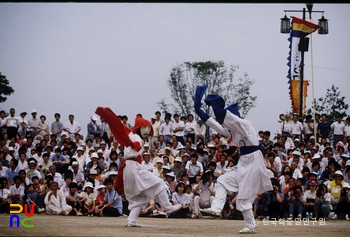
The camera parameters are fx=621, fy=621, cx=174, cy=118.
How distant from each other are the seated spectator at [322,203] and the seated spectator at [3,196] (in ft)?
25.6

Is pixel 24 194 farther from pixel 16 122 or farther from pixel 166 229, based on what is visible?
pixel 166 229

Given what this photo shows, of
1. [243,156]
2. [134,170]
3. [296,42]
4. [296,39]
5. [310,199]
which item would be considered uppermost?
[296,39]

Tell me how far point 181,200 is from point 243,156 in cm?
546

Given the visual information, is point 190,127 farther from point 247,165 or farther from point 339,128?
point 247,165

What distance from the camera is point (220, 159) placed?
17.6 m

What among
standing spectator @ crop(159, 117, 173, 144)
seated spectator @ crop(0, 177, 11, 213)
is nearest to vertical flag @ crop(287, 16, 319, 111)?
standing spectator @ crop(159, 117, 173, 144)

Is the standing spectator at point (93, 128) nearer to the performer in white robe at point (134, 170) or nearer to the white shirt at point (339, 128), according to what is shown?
the white shirt at point (339, 128)

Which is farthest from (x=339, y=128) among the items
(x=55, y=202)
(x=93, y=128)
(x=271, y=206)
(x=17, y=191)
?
(x=17, y=191)

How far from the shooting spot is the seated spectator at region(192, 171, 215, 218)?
16188 mm

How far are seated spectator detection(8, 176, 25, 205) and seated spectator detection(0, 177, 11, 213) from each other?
13 centimetres

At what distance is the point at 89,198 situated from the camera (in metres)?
16.2

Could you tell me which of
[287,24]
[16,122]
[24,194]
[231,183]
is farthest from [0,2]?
[287,24]

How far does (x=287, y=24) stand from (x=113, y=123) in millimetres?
13108

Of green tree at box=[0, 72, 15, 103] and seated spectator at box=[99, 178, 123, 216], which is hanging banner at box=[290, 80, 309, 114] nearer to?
seated spectator at box=[99, 178, 123, 216]
